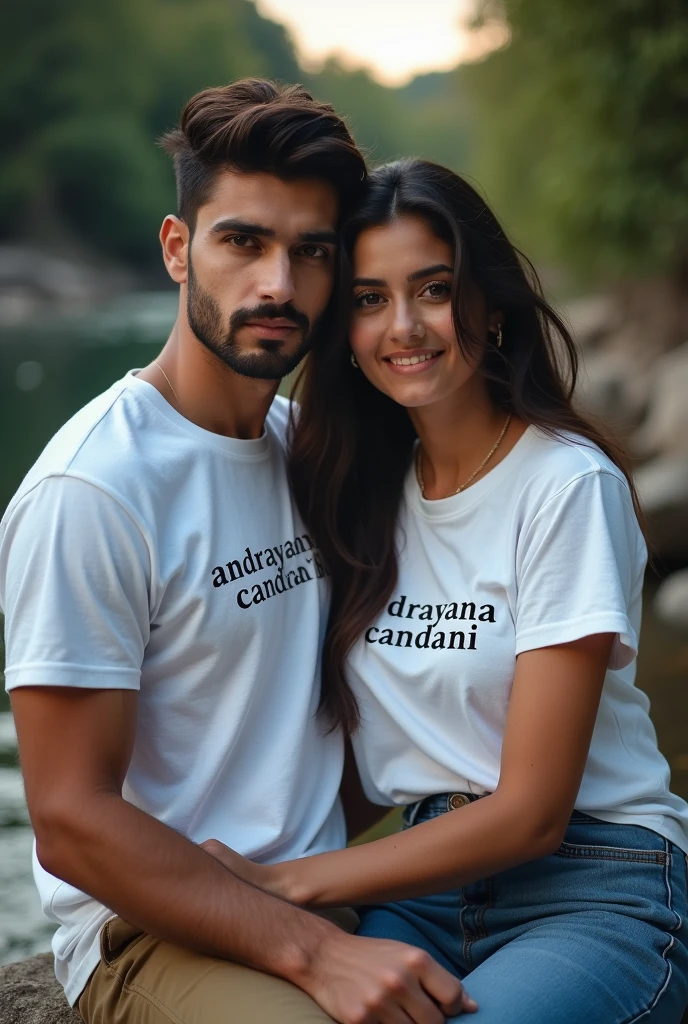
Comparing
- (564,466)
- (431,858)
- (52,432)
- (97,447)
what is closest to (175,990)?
(431,858)

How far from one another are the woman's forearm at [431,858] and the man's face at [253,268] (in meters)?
0.99

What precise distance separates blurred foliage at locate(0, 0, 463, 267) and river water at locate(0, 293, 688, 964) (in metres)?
9.30

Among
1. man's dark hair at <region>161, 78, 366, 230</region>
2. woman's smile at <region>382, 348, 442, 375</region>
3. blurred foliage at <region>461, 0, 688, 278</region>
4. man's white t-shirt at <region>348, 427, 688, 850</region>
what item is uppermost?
blurred foliage at <region>461, 0, 688, 278</region>

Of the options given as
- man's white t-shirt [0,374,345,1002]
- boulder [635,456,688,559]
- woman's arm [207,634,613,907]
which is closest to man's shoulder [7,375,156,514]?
man's white t-shirt [0,374,345,1002]

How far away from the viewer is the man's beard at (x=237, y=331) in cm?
250

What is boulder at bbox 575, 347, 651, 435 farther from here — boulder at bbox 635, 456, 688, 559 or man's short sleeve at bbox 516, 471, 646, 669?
man's short sleeve at bbox 516, 471, 646, 669

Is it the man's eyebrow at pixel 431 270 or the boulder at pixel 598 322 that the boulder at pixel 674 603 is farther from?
the boulder at pixel 598 322

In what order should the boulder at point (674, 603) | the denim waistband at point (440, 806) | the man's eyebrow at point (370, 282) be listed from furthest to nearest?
the boulder at point (674, 603) → the man's eyebrow at point (370, 282) → the denim waistband at point (440, 806)

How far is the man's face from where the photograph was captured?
2486 millimetres

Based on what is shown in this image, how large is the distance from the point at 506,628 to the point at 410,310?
0.73 metres

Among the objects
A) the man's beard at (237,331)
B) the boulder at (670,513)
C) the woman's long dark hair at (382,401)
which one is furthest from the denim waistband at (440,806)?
the boulder at (670,513)

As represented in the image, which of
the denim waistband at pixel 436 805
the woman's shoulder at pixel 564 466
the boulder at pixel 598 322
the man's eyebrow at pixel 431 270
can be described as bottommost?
the denim waistband at pixel 436 805

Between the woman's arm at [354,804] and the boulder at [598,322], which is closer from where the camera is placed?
the woman's arm at [354,804]

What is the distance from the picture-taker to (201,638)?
227 centimetres
